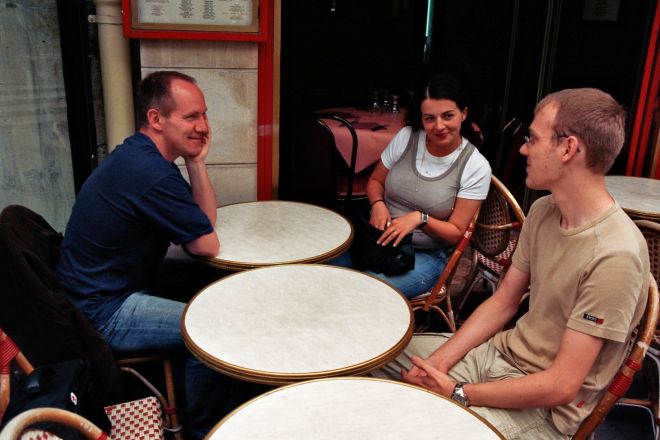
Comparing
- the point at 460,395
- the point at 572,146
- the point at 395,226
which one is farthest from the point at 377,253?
the point at 572,146

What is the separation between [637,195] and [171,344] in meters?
2.76

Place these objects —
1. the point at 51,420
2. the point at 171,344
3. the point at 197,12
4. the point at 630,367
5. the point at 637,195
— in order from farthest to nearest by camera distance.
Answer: the point at 637,195 < the point at 197,12 < the point at 171,344 < the point at 630,367 < the point at 51,420

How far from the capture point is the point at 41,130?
326cm

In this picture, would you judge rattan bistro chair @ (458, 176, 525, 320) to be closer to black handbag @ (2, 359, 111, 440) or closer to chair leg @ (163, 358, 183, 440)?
chair leg @ (163, 358, 183, 440)

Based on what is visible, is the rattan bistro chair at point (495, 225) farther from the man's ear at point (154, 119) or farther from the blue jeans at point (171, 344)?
the man's ear at point (154, 119)

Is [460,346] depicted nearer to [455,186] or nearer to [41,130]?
[455,186]

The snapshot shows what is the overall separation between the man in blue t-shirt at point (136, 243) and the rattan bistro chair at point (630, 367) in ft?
4.33

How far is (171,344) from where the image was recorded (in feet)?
6.81

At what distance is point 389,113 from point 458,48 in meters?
2.08

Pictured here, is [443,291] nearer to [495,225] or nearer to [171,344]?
[495,225]

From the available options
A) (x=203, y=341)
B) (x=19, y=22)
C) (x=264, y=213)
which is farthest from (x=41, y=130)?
(x=203, y=341)

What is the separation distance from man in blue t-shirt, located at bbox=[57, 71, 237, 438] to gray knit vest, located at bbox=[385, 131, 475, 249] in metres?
1.01

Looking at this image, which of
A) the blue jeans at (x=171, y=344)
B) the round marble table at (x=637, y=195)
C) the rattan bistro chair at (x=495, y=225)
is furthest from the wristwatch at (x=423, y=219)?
the round marble table at (x=637, y=195)

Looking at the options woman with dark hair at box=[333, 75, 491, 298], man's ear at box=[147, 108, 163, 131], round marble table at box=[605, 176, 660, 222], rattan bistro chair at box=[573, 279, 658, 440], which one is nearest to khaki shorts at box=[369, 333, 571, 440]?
rattan bistro chair at box=[573, 279, 658, 440]
